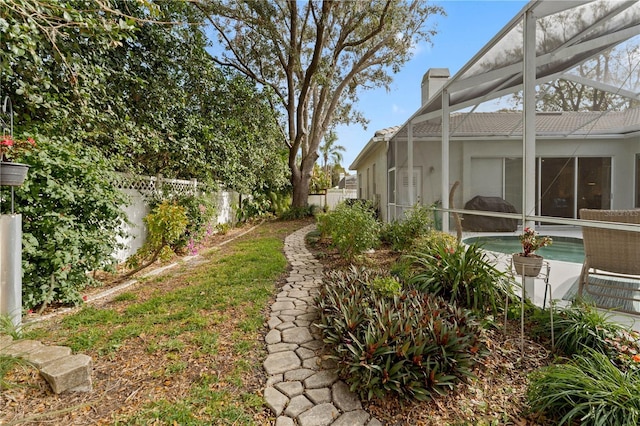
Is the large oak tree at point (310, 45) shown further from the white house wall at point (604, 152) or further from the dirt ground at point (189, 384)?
the dirt ground at point (189, 384)

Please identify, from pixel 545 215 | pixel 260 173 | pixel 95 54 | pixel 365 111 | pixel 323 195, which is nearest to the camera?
pixel 545 215

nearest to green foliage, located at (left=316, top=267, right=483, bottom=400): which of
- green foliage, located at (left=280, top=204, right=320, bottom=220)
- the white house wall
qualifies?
the white house wall

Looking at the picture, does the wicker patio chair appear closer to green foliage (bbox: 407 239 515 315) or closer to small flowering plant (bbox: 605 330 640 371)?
small flowering plant (bbox: 605 330 640 371)

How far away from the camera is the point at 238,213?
11.9 metres

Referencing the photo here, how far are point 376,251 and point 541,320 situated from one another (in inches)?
148

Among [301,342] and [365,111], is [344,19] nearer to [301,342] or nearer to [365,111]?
[365,111]

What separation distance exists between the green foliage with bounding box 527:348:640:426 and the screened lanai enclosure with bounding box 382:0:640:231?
1.09 metres

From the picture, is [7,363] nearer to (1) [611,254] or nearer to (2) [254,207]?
(1) [611,254]

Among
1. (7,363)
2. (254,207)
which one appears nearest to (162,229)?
(7,363)

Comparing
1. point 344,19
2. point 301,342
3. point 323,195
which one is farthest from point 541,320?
point 323,195

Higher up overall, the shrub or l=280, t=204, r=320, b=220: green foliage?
l=280, t=204, r=320, b=220: green foliage

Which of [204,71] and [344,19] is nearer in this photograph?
[204,71]

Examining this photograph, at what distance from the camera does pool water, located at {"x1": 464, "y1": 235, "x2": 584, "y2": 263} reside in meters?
3.23

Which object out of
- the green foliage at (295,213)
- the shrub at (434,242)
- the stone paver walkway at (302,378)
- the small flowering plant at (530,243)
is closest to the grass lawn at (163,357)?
the stone paver walkway at (302,378)
